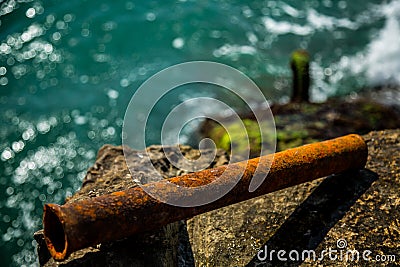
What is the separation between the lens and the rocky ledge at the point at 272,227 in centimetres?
266

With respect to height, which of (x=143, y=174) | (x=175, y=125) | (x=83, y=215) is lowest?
(x=175, y=125)

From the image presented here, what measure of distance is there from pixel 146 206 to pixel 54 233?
0.52 meters

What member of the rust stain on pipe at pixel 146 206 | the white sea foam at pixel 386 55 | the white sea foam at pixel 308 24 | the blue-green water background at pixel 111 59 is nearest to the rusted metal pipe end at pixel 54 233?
the rust stain on pipe at pixel 146 206

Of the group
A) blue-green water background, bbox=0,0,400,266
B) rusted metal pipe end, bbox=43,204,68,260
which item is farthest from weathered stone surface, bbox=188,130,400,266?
blue-green water background, bbox=0,0,400,266

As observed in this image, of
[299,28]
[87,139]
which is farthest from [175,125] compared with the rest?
[299,28]

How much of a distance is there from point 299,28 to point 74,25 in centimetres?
463

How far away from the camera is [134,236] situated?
2658mm

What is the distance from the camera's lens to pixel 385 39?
9.50m

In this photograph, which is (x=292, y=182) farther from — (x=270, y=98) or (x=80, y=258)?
(x=270, y=98)

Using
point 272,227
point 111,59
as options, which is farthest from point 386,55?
point 272,227

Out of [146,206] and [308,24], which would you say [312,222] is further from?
[308,24]

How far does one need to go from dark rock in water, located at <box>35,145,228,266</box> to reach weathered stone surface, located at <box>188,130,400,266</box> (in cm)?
19

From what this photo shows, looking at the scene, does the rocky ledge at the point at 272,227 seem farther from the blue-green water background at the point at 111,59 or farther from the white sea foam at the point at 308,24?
the white sea foam at the point at 308,24

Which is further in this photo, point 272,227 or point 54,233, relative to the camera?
point 272,227
